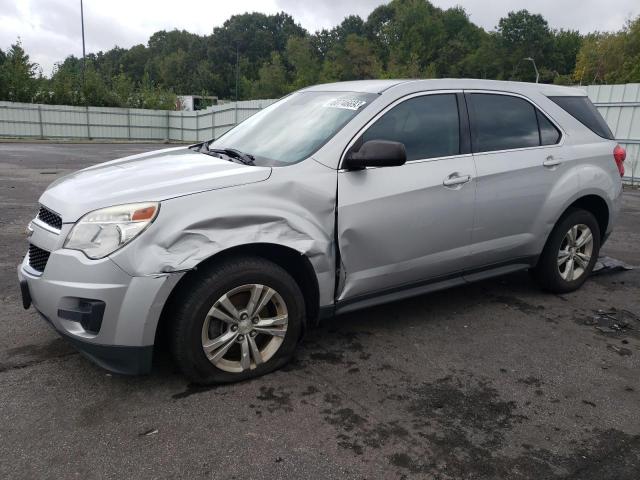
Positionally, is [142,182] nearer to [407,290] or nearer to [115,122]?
[407,290]

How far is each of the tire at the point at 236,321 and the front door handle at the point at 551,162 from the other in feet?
7.69

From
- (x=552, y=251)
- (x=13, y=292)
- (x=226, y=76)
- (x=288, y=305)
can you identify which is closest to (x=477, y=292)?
(x=552, y=251)

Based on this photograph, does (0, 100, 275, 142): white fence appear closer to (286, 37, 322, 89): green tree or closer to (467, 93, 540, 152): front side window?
(467, 93, 540, 152): front side window

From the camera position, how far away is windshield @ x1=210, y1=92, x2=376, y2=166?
133 inches

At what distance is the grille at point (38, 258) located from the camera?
2871mm

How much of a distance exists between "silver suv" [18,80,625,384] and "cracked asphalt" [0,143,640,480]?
30 cm

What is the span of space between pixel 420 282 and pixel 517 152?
4.26 ft

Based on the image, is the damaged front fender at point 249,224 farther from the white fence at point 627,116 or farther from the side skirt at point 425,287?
the white fence at point 627,116

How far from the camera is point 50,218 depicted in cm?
298

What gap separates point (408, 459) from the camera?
8.07 feet

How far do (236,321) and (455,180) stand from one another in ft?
5.88

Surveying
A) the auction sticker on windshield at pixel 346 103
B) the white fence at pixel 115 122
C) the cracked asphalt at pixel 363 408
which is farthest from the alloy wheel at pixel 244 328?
the white fence at pixel 115 122

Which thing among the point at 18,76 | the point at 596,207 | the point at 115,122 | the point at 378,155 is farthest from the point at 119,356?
the point at 18,76

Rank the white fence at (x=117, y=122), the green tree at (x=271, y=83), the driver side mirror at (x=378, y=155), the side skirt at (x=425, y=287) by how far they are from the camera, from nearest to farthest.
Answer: the driver side mirror at (x=378, y=155) < the side skirt at (x=425, y=287) < the white fence at (x=117, y=122) < the green tree at (x=271, y=83)
